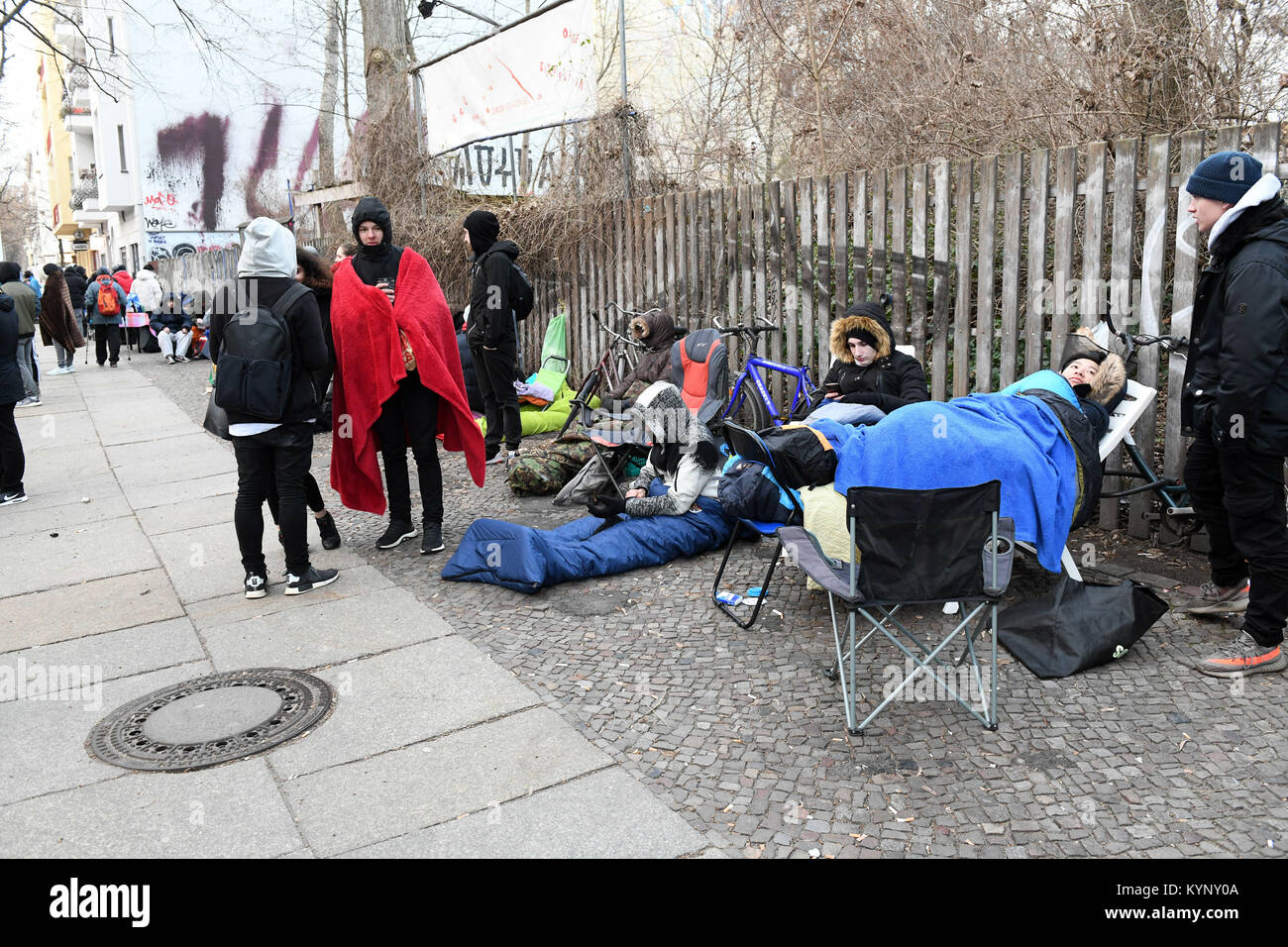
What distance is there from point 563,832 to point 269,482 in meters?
3.13

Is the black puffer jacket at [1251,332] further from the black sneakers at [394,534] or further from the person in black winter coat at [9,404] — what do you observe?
the person in black winter coat at [9,404]

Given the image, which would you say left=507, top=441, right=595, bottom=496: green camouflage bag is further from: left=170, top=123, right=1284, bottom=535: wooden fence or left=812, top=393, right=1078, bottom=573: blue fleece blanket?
left=812, top=393, right=1078, bottom=573: blue fleece blanket

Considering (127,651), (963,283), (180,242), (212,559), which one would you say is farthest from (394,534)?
(180,242)

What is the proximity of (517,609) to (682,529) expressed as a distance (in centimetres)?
120

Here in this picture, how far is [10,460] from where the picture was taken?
7.83 m

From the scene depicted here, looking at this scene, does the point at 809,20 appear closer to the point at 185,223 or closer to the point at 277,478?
the point at 277,478

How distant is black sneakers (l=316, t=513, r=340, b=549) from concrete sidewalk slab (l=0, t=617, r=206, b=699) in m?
1.29

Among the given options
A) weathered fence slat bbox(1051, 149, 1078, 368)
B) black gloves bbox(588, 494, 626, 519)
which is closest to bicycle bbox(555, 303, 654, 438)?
black gloves bbox(588, 494, 626, 519)

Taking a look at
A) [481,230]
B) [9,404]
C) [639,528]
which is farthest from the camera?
[481,230]

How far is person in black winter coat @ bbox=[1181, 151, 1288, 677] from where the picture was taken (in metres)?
3.75

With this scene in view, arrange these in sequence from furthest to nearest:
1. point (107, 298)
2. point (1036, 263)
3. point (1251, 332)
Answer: point (107, 298) → point (1036, 263) → point (1251, 332)

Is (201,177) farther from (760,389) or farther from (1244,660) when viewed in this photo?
(1244,660)

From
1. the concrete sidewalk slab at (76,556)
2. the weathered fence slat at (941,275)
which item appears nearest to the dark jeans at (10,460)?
the concrete sidewalk slab at (76,556)

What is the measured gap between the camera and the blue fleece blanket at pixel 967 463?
400 centimetres
